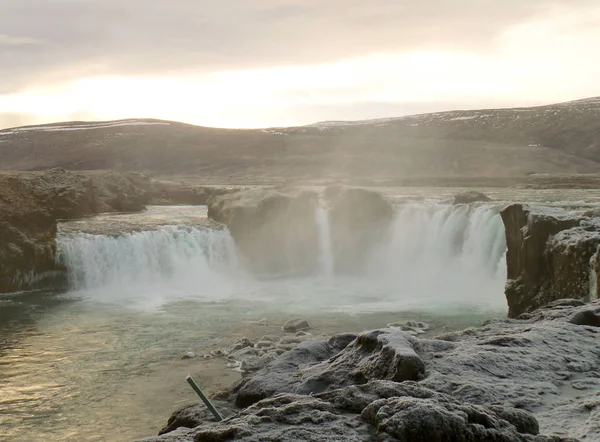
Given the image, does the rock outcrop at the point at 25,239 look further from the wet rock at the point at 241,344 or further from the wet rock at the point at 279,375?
the wet rock at the point at 279,375

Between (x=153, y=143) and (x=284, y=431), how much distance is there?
120735 millimetres

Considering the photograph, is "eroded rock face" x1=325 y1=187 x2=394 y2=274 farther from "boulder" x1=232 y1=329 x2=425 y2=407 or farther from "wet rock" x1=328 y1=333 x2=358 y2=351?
"boulder" x1=232 y1=329 x2=425 y2=407

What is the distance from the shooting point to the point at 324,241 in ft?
93.8

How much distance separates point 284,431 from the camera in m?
3.88

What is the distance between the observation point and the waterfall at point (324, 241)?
27.8m

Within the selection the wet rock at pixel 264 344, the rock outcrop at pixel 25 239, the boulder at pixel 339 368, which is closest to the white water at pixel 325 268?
the rock outcrop at pixel 25 239

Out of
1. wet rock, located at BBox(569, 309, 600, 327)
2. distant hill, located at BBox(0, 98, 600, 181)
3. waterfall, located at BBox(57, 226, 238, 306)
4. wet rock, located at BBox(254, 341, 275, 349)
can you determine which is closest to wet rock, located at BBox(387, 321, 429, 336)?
wet rock, located at BBox(254, 341, 275, 349)

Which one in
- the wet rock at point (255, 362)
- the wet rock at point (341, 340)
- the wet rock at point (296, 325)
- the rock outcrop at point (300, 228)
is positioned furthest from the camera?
the rock outcrop at point (300, 228)

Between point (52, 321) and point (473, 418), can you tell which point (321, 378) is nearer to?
point (473, 418)

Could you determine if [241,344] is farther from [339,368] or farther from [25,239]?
[25,239]

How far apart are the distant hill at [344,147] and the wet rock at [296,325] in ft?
184

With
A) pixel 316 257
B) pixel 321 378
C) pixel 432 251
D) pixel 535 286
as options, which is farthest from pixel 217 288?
pixel 321 378

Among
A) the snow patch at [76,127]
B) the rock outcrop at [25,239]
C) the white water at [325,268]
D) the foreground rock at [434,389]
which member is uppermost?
the snow patch at [76,127]

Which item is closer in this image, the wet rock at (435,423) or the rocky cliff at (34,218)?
the wet rock at (435,423)
